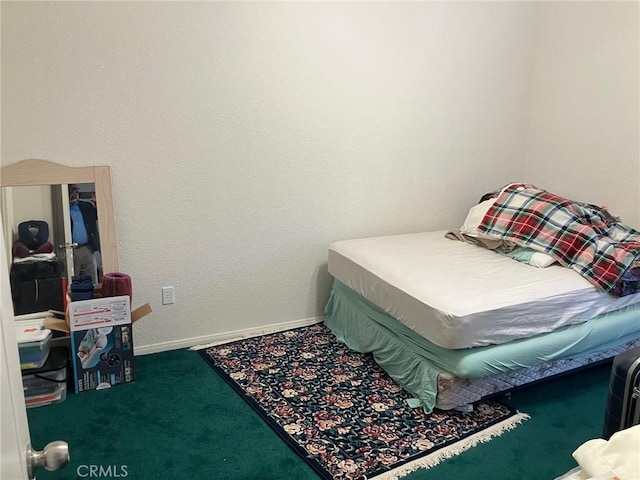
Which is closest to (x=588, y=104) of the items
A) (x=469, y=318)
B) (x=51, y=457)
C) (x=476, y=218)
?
(x=476, y=218)

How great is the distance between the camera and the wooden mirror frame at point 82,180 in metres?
2.58

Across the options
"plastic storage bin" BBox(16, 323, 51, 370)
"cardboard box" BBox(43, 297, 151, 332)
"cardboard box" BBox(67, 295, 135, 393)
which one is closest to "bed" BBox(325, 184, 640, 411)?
"cardboard box" BBox(43, 297, 151, 332)

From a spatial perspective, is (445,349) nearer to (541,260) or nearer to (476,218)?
(541,260)

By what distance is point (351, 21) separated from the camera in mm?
3211

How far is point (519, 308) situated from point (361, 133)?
1.48 m

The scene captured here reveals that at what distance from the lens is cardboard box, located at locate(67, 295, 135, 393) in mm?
2568

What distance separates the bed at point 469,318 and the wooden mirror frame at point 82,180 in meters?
1.25

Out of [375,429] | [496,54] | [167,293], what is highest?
[496,54]

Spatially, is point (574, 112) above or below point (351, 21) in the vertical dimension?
below

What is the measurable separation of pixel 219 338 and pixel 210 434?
94 cm

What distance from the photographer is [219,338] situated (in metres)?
3.22

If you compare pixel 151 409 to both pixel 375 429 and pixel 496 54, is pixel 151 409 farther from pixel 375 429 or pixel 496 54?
pixel 496 54

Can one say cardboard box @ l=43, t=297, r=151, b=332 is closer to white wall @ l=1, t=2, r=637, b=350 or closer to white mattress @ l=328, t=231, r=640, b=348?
white wall @ l=1, t=2, r=637, b=350

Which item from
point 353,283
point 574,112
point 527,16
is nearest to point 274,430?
point 353,283
